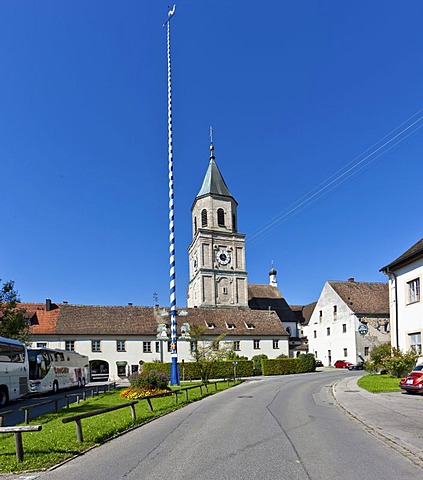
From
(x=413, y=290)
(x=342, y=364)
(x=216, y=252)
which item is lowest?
(x=342, y=364)

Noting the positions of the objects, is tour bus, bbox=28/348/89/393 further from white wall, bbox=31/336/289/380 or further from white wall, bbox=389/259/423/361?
white wall, bbox=389/259/423/361

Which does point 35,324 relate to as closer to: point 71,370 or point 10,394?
point 71,370

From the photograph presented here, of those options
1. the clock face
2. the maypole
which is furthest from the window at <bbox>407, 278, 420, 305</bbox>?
the clock face

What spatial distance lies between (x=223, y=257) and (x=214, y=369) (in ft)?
96.6

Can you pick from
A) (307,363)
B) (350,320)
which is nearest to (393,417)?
(307,363)

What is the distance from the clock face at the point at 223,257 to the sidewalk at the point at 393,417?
176ft

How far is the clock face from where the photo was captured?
249 feet

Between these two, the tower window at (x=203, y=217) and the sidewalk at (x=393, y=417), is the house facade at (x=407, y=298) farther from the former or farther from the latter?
the tower window at (x=203, y=217)

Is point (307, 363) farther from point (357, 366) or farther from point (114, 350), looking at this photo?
point (114, 350)

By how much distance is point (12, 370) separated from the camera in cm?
2433

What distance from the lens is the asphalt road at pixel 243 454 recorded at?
7633 millimetres

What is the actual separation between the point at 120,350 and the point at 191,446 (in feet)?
153

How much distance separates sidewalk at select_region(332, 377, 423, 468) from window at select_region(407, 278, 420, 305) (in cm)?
930

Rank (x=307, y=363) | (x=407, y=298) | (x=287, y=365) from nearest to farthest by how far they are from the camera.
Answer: (x=407, y=298) < (x=287, y=365) < (x=307, y=363)
